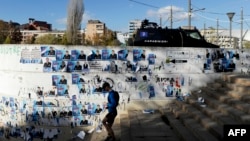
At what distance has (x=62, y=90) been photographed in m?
11.1

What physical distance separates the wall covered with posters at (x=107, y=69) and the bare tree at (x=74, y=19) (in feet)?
6.03

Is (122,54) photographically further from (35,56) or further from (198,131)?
(198,131)

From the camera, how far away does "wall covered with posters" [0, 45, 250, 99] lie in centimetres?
1106

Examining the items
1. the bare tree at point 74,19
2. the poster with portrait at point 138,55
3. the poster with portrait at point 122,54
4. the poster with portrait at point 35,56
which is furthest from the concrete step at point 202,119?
the bare tree at point 74,19

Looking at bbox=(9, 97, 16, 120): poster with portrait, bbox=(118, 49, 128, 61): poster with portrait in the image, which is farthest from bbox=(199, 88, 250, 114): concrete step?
bbox=(9, 97, 16, 120): poster with portrait

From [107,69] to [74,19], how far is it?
3.15m

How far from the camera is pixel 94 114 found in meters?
11.1

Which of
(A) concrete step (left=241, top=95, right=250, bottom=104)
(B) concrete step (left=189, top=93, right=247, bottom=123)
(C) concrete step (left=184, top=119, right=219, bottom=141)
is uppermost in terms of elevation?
(A) concrete step (left=241, top=95, right=250, bottom=104)

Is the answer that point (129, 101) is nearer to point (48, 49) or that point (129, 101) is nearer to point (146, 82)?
point (146, 82)

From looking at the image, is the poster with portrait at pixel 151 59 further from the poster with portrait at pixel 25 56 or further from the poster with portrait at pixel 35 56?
the poster with portrait at pixel 25 56

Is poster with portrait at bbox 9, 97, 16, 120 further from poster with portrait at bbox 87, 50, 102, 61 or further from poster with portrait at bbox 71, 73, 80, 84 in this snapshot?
poster with portrait at bbox 87, 50, 102, 61

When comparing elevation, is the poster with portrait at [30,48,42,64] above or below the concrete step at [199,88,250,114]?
above

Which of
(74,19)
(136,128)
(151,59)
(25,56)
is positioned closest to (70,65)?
(25,56)

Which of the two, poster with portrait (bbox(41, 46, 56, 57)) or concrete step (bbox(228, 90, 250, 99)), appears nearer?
concrete step (bbox(228, 90, 250, 99))
